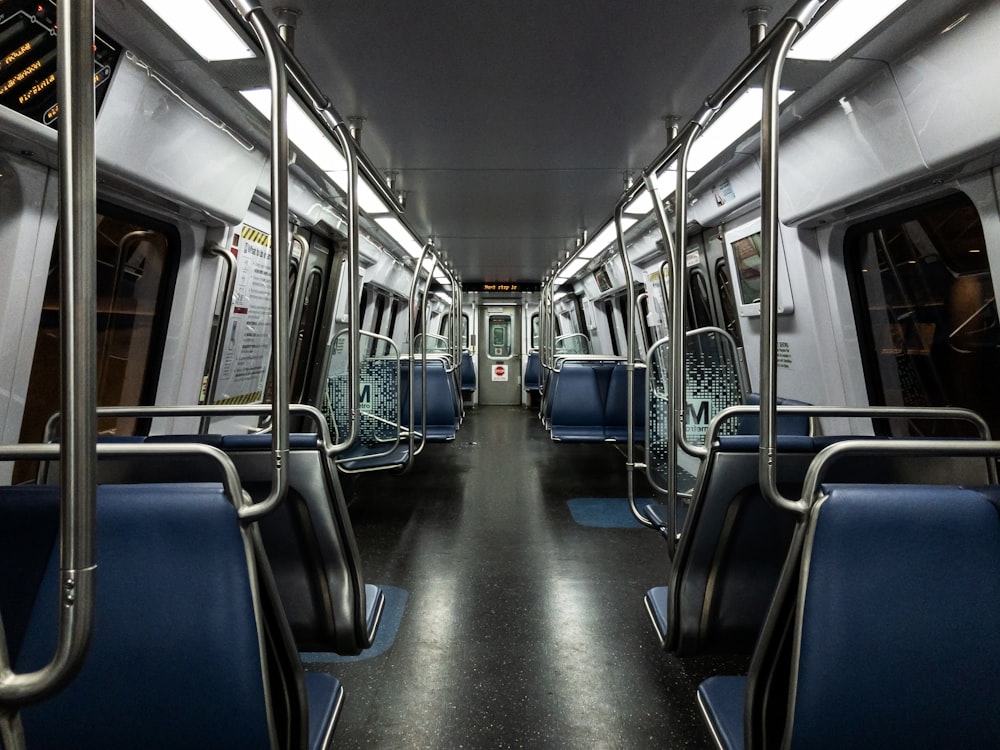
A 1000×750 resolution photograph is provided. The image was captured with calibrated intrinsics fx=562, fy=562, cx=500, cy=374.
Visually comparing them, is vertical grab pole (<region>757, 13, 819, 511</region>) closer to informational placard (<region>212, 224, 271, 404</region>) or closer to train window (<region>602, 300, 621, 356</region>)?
informational placard (<region>212, 224, 271, 404</region>)

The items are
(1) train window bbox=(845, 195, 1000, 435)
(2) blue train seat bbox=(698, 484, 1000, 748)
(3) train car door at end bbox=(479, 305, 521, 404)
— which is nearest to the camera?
(2) blue train seat bbox=(698, 484, 1000, 748)

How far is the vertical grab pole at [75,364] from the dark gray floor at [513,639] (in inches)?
62.0

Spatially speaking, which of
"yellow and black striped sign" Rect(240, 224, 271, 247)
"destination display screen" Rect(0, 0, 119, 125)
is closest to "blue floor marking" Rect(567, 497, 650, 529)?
"yellow and black striped sign" Rect(240, 224, 271, 247)

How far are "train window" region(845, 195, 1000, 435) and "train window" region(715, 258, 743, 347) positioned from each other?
1.56 metres

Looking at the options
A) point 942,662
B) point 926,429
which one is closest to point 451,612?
point 942,662

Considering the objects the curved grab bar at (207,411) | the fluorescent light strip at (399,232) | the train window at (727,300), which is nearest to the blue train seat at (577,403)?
the train window at (727,300)

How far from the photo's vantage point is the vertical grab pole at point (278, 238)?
129 cm

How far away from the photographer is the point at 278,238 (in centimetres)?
131

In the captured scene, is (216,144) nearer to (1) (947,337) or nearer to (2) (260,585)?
(2) (260,585)

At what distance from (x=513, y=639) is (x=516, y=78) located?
2457 millimetres

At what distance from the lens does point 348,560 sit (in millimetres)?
1898

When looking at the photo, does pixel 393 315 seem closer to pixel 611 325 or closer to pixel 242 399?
pixel 611 325

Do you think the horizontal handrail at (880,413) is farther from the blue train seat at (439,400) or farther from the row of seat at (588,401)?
the blue train seat at (439,400)

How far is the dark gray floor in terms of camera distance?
6.67 ft
